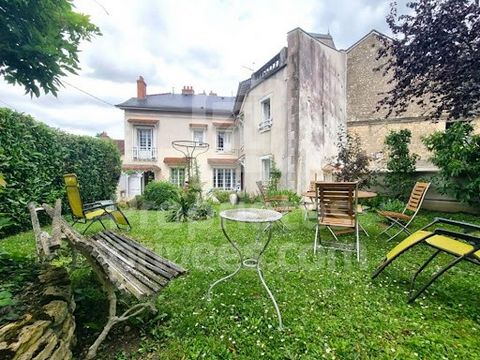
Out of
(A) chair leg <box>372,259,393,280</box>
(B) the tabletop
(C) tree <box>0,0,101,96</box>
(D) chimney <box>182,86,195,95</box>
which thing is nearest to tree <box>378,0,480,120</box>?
(A) chair leg <box>372,259,393,280</box>

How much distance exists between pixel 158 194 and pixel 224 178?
759 cm

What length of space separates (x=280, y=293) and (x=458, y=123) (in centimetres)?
659

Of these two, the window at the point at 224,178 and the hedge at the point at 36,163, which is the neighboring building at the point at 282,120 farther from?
the hedge at the point at 36,163

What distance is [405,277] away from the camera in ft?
9.46

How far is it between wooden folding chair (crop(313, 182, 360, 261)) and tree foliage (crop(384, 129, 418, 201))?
14.8 feet

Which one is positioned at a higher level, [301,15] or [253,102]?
[301,15]

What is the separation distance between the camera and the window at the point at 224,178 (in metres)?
17.4

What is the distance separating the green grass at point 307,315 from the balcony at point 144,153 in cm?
1408

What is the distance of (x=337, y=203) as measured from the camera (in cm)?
378

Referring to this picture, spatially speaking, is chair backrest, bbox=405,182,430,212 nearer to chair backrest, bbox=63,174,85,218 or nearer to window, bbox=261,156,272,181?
chair backrest, bbox=63,174,85,218

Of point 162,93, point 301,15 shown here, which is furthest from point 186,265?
point 162,93

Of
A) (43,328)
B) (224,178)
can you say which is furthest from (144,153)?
(43,328)

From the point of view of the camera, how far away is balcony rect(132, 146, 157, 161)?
1611cm

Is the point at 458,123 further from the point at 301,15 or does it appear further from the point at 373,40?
the point at 373,40
